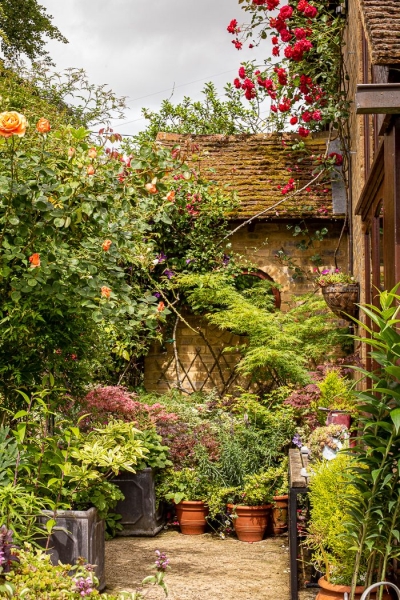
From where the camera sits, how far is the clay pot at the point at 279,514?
25.3 feet

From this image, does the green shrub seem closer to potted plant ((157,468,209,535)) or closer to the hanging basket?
potted plant ((157,468,209,535))

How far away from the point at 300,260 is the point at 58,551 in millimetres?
6368

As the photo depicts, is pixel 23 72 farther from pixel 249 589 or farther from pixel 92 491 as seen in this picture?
Answer: pixel 249 589

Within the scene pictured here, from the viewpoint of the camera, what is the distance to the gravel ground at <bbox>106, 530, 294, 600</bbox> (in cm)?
582

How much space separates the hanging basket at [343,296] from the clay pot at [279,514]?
2.14m

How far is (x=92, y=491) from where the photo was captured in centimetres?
571

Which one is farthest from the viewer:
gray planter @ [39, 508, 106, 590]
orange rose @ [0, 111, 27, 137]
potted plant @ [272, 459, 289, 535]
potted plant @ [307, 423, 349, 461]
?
potted plant @ [272, 459, 289, 535]

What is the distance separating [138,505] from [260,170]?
569 cm

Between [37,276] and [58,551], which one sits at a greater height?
[37,276]

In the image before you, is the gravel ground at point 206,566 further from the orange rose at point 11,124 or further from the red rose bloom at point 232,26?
the red rose bloom at point 232,26

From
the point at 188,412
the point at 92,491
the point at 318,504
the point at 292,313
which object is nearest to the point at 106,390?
the point at 188,412

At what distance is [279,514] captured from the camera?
25.5 ft

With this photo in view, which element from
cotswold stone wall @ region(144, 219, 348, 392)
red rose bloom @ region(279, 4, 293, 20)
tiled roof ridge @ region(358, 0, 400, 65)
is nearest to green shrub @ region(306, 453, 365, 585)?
tiled roof ridge @ region(358, 0, 400, 65)

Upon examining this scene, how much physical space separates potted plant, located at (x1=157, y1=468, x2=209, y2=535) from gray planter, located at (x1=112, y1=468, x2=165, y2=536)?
0.19 metres
